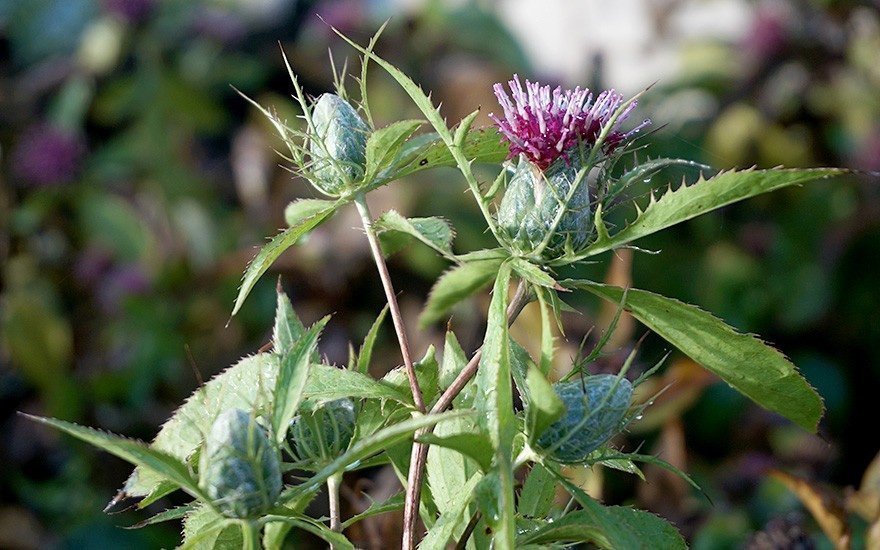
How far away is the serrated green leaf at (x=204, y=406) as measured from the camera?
2.11 feet

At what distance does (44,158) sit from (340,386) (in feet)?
7.80

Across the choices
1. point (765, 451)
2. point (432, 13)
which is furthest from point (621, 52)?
point (765, 451)

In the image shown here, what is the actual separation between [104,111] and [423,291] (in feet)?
4.56

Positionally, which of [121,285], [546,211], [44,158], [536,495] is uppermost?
[546,211]

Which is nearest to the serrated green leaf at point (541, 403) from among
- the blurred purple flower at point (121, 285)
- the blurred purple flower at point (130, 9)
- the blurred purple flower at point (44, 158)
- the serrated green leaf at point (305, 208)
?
the serrated green leaf at point (305, 208)

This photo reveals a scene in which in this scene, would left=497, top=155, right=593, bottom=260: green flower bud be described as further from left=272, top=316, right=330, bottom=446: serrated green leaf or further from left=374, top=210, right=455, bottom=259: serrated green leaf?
left=272, top=316, right=330, bottom=446: serrated green leaf

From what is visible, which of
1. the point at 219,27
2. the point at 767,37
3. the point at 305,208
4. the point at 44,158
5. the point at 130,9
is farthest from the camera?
the point at 219,27

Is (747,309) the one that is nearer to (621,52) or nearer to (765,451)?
(765,451)

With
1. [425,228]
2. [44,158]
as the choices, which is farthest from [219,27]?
[425,228]

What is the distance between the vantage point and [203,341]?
2334 millimetres

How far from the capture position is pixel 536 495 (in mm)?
700

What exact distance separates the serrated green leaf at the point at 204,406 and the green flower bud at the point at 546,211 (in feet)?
0.58

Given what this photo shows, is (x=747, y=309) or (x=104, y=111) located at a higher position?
(x=104, y=111)

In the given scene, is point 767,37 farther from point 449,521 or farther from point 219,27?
point 449,521
